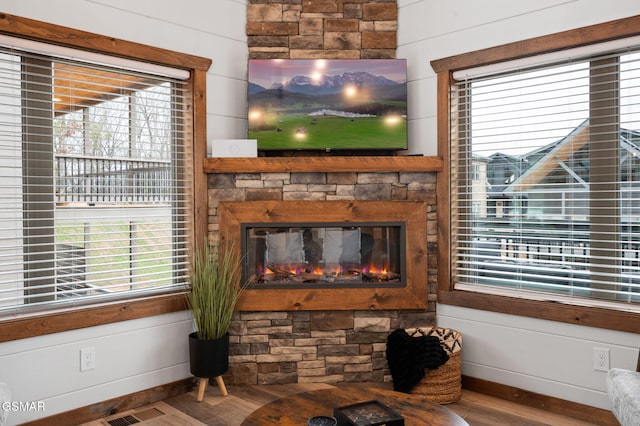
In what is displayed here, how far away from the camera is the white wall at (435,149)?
2.93m

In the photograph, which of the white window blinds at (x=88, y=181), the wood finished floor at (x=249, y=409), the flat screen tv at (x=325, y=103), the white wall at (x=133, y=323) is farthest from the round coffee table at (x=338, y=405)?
the flat screen tv at (x=325, y=103)

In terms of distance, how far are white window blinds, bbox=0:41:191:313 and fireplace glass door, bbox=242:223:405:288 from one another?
0.56 meters

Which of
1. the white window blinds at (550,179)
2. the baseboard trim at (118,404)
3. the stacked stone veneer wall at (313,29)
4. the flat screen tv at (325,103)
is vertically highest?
the stacked stone veneer wall at (313,29)

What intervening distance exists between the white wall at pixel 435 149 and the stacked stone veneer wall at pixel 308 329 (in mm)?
471

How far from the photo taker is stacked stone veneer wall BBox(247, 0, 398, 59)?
12.5 ft

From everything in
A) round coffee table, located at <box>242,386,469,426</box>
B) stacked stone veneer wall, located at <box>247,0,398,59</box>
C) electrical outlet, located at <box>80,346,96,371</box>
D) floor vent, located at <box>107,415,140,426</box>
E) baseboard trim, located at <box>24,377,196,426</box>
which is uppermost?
stacked stone veneer wall, located at <box>247,0,398,59</box>

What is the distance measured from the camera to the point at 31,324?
2.77m

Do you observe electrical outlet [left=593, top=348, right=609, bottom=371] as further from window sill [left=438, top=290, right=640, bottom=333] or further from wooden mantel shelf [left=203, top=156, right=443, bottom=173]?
wooden mantel shelf [left=203, top=156, right=443, bottom=173]

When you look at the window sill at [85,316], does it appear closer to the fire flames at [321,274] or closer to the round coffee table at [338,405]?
the fire flames at [321,274]

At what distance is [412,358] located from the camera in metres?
3.18

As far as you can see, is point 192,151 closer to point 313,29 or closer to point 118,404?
point 313,29

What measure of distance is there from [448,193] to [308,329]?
1.39 metres

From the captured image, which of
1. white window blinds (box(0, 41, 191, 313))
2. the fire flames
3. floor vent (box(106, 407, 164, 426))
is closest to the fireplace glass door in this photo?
the fire flames

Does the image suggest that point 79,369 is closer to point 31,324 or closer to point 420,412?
point 31,324
